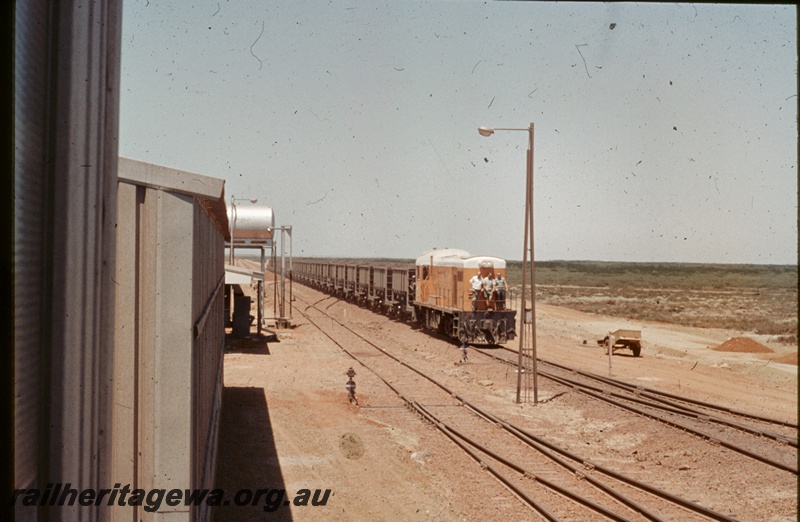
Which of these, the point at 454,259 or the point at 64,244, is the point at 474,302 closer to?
the point at 454,259

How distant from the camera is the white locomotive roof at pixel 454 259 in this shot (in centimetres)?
2648

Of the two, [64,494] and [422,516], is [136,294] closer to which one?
[64,494]

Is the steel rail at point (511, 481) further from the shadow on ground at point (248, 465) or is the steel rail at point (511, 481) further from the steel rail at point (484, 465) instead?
the shadow on ground at point (248, 465)

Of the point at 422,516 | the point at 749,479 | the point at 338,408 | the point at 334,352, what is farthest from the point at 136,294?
the point at 334,352

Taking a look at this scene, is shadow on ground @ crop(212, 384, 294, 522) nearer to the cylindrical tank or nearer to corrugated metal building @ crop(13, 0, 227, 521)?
corrugated metal building @ crop(13, 0, 227, 521)

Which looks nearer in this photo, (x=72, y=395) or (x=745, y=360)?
(x=72, y=395)

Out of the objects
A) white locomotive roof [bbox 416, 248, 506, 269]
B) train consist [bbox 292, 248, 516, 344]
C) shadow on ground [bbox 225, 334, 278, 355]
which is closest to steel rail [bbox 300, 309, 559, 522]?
shadow on ground [bbox 225, 334, 278, 355]

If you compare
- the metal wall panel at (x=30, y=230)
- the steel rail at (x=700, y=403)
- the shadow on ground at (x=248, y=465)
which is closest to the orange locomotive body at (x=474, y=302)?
the steel rail at (x=700, y=403)

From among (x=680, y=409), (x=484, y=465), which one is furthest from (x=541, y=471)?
(x=680, y=409)

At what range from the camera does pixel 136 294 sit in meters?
3.75

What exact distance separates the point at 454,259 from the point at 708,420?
14.9 m

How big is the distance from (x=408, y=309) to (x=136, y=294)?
30898 mm

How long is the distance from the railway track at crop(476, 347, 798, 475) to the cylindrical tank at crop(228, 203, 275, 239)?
15.0 m

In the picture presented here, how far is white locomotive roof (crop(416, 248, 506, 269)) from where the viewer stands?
86.9ft
